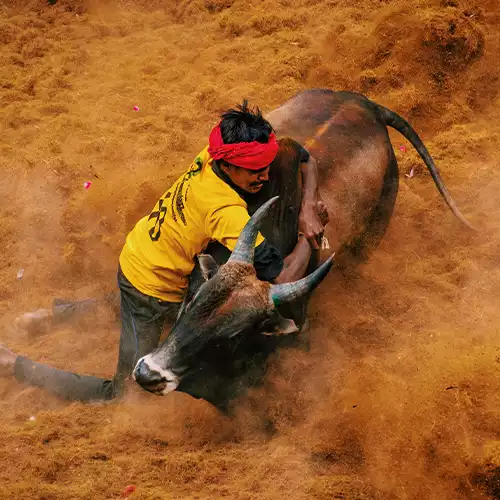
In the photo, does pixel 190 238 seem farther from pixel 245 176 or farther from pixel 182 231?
pixel 245 176

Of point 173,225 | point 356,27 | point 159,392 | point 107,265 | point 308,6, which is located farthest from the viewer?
point 308,6

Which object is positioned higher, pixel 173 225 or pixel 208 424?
pixel 173 225

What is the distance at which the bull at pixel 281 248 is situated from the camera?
12.3ft

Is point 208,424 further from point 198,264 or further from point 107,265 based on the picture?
point 107,265

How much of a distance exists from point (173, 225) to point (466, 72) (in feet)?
17.1

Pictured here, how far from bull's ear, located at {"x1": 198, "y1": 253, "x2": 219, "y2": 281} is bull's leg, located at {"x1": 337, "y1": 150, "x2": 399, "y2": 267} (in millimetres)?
2024

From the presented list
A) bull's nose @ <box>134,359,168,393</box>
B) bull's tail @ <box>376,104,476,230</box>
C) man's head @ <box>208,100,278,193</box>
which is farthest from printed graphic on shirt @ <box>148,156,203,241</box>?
bull's tail @ <box>376,104,476,230</box>

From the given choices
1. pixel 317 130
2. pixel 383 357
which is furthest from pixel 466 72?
pixel 383 357

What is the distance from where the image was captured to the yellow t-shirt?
12.6ft

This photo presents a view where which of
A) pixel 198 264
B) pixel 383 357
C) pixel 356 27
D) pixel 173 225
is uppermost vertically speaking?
pixel 173 225

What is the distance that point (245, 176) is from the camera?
12.9ft

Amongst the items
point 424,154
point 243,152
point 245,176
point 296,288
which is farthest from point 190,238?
point 424,154

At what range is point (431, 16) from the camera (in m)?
8.00

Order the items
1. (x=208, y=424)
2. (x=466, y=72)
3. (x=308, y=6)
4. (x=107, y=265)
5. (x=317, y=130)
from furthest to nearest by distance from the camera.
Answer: (x=308, y=6) → (x=466, y=72) → (x=107, y=265) → (x=317, y=130) → (x=208, y=424)
